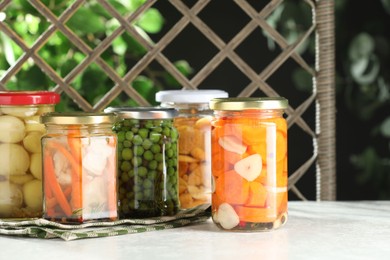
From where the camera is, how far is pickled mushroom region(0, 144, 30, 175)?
136 cm

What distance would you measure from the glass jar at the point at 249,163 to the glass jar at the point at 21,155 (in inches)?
11.6

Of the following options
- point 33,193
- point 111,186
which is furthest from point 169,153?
point 33,193

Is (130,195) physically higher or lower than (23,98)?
lower

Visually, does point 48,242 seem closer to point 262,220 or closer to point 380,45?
point 262,220

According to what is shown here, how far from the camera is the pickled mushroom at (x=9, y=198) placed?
1365 millimetres

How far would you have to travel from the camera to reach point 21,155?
4.50 feet

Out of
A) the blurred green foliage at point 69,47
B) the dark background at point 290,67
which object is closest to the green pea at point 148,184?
the blurred green foliage at point 69,47

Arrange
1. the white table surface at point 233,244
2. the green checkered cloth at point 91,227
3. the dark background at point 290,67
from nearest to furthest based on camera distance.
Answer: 1. the white table surface at point 233,244
2. the green checkered cloth at point 91,227
3. the dark background at point 290,67

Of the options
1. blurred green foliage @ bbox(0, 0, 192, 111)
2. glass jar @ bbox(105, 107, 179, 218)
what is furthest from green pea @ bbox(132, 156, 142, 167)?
blurred green foliage @ bbox(0, 0, 192, 111)

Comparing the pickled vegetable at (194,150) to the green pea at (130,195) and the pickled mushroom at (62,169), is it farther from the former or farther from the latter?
the pickled mushroom at (62,169)

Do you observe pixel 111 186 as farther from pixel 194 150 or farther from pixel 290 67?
pixel 290 67

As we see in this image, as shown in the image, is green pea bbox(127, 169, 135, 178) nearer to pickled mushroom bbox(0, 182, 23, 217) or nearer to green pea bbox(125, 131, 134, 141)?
green pea bbox(125, 131, 134, 141)

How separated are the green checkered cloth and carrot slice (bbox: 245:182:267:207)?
0.12m

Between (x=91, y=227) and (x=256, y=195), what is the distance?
254mm
